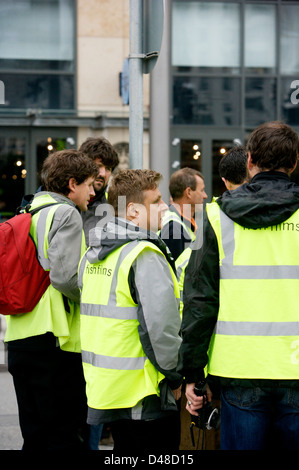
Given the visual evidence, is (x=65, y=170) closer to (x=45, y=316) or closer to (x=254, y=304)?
(x=45, y=316)

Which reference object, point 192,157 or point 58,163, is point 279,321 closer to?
point 58,163

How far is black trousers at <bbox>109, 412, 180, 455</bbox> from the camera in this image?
3.04 meters

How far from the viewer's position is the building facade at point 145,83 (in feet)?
41.1

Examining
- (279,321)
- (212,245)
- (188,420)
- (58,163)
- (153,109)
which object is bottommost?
(188,420)

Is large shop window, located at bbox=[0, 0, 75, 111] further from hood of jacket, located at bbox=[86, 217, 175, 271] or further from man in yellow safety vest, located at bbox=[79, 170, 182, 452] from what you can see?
man in yellow safety vest, located at bbox=[79, 170, 182, 452]

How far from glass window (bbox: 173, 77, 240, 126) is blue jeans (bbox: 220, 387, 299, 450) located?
1063cm

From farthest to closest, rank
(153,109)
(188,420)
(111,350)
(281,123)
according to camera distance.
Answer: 1. (153,109)
2. (188,420)
3. (111,350)
4. (281,123)

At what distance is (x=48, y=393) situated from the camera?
3.70 metres

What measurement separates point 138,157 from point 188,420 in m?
1.62

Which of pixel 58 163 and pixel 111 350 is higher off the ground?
pixel 58 163

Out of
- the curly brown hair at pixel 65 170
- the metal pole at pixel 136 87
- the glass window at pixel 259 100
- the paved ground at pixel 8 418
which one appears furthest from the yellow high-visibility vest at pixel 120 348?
the glass window at pixel 259 100

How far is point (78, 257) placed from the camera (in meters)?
3.68

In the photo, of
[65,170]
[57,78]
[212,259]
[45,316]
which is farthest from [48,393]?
[57,78]
